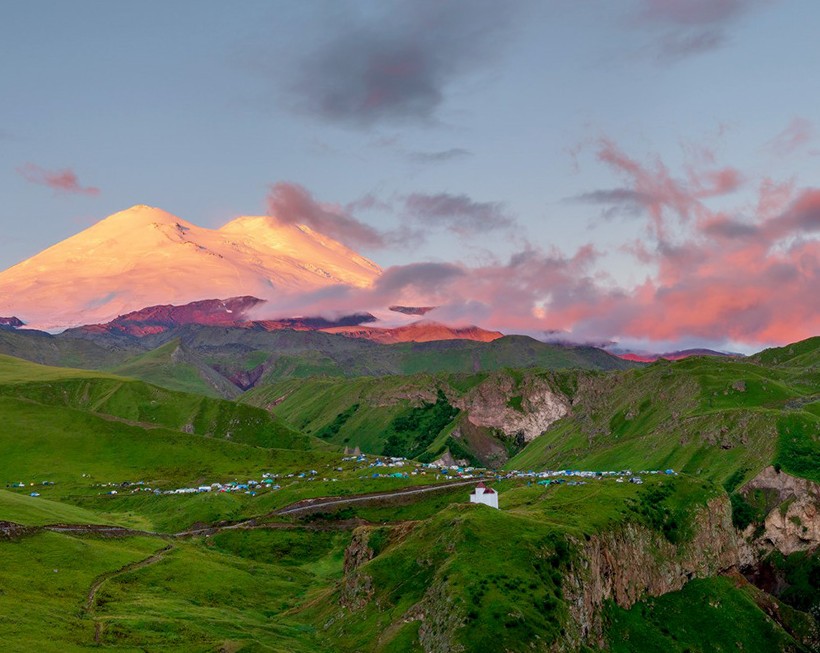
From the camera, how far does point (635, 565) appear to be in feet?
499

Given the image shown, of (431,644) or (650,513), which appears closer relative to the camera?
(431,644)

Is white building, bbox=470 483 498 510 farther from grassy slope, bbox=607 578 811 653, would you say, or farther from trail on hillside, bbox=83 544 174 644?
trail on hillside, bbox=83 544 174 644

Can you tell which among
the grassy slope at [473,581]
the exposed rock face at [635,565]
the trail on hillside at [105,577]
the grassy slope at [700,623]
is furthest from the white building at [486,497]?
the trail on hillside at [105,577]

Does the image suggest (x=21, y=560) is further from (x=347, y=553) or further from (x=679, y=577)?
(x=679, y=577)

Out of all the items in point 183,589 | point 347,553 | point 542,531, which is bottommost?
point 183,589

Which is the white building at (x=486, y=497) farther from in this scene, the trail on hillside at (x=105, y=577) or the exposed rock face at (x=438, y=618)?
the trail on hillside at (x=105, y=577)

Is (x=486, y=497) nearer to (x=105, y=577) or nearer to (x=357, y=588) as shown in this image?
(x=357, y=588)

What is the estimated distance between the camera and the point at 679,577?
164 metres

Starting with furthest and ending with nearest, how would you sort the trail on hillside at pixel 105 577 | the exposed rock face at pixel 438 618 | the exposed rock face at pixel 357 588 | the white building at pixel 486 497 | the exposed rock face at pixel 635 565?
the white building at pixel 486 497 < the exposed rock face at pixel 357 588 < the exposed rock face at pixel 635 565 < the trail on hillside at pixel 105 577 < the exposed rock face at pixel 438 618

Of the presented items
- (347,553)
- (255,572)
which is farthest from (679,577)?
(255,572)

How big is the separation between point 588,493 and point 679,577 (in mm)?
24396

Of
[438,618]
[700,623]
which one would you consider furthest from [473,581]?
[700,623]

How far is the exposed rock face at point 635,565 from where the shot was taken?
126 m

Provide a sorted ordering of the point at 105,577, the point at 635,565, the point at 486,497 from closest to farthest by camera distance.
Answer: the point at 635,565 → the point at 105,577 → the point at 486,497
